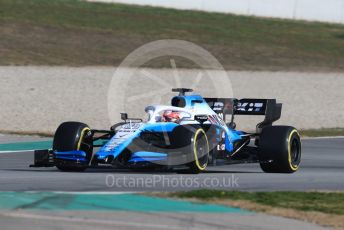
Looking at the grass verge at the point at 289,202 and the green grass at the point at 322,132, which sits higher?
the green grass at the point at 322,132

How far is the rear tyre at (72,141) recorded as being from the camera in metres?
16.1

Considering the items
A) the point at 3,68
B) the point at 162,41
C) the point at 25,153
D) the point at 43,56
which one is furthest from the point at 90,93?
the point at 162,41

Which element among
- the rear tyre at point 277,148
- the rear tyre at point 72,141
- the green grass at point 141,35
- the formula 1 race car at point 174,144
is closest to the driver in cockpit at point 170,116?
the formula 1 race car at point 174,144

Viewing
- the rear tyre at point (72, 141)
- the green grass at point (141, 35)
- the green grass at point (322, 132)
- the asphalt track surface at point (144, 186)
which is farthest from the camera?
the green grass at point (141, 35)

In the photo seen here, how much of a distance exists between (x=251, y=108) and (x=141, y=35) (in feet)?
81.1

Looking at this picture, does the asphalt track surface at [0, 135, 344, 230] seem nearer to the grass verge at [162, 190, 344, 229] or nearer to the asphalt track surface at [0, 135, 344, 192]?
the asphalt track surface at [0, 135, 344, 192]

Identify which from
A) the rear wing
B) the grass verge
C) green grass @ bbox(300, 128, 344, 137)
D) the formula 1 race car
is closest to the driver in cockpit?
the formula 1 race car

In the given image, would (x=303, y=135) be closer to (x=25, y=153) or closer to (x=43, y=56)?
(x=25, y=153)

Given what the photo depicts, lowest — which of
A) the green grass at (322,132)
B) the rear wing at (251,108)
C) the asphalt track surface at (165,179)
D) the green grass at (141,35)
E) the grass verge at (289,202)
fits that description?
the grass verge at (289,202)

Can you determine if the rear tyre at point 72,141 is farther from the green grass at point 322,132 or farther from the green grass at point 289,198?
the green grass at point 322,132

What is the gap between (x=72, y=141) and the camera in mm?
16109

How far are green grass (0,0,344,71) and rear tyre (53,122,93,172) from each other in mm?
17275

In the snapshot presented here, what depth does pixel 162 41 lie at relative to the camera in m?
42.8

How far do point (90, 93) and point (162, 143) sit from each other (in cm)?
1489
